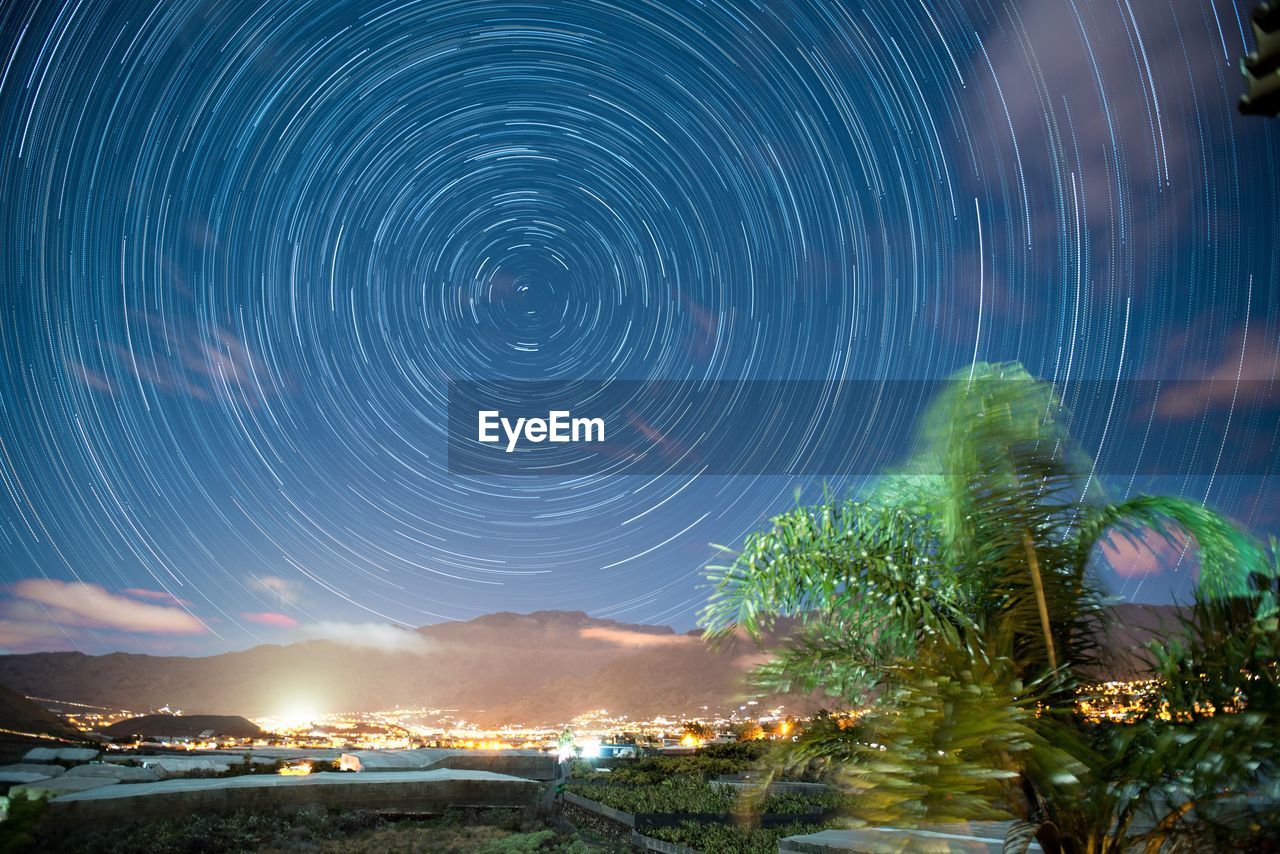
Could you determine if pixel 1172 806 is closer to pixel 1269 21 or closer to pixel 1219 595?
pixel 1219 595

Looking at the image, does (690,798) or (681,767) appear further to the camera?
(681,767)

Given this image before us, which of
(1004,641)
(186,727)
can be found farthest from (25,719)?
(1004,641)

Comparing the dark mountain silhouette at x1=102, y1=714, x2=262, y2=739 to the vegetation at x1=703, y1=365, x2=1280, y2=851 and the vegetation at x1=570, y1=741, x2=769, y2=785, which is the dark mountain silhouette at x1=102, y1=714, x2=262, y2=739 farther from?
the vegetation at x1=703, y1=365, x2=1280, y2=851

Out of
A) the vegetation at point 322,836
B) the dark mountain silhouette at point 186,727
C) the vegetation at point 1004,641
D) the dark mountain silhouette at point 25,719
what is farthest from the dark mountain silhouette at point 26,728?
the vegetation at point 1004,641

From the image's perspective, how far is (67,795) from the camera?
30.4 feet

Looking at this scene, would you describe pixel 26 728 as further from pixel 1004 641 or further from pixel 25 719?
pixel 1004 641

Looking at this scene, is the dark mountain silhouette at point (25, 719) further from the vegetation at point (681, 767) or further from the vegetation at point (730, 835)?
the vegetation at point (730, 835)

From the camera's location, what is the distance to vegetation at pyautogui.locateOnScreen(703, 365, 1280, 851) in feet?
13.6

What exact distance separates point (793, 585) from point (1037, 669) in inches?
79.9

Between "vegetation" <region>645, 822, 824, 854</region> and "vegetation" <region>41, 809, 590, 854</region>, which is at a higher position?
"vegetation" <region>41, 809, 590, 854</region>

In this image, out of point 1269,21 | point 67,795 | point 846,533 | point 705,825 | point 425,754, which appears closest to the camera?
point 1269,21

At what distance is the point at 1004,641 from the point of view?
5426 millimetres

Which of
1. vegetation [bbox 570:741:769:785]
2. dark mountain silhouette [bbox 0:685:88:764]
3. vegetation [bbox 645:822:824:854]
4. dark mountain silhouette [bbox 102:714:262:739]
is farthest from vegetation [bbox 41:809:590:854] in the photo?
dark mountain silhouette [bbox 102:714:262:739]

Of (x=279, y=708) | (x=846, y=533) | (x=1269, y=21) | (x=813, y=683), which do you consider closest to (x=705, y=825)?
(x=813, y=683)
